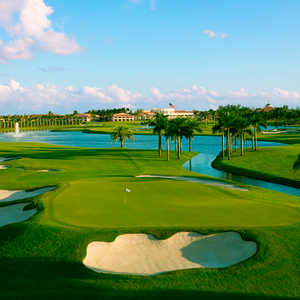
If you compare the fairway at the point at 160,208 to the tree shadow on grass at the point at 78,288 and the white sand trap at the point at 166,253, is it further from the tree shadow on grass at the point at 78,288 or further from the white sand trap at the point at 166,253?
the tree shadow on grass at the point at 78,288

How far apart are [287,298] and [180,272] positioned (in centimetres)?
455

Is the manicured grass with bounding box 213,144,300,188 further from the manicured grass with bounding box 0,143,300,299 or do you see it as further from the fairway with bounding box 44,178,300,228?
the fairway with bounding box 44,178,300,228

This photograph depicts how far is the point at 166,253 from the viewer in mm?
17500

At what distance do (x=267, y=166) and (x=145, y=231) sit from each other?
128 feet

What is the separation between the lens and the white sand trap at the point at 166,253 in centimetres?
1605

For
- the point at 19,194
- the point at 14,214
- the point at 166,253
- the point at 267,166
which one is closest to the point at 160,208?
the point at 166,253

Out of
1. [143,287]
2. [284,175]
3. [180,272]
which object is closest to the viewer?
[143,287]

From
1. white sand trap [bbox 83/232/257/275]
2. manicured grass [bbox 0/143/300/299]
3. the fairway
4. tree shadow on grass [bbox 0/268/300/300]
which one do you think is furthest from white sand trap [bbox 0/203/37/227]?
white sand trap [bbox 83/232/257/275]

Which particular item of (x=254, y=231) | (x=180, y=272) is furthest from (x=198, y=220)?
(x=180, y=272)

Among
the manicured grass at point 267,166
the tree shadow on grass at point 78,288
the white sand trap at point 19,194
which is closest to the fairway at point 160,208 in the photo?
the white sand trap at point 19,194

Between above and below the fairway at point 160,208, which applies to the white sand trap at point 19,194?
below

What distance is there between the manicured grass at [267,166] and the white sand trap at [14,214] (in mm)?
31583

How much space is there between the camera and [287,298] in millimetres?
12688

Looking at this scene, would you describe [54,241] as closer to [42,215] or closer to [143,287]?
[42,215]
